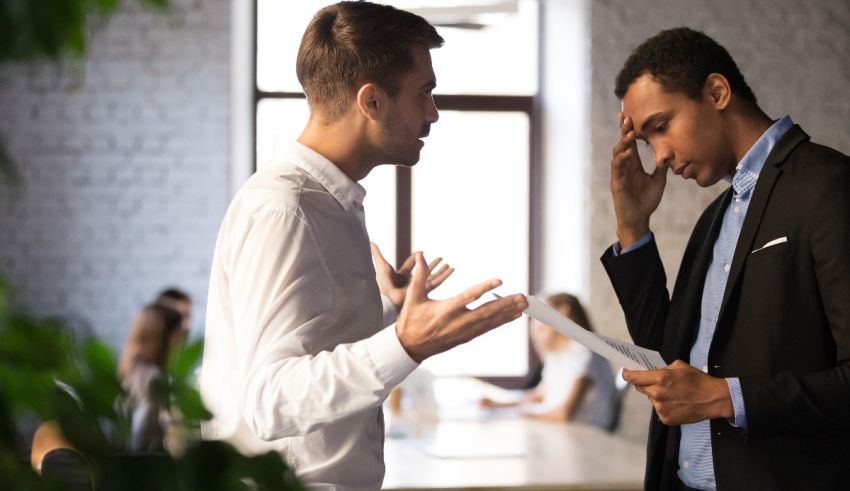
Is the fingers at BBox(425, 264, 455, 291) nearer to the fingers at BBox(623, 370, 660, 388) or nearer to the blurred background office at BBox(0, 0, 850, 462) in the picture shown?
the fingers at BBox(623, 370, 660, 388)

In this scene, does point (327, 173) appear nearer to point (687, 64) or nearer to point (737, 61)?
point (687, 64)

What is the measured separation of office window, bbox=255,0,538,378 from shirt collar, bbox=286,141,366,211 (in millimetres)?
4021

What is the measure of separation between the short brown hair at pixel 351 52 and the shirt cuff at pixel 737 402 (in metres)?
0.71

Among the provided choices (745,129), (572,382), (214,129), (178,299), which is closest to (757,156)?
(745,129)

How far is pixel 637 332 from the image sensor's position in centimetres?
192

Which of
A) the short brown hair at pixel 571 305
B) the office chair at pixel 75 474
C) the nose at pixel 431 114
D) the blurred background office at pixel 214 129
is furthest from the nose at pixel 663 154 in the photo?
the blurred background office at pixel 214 129

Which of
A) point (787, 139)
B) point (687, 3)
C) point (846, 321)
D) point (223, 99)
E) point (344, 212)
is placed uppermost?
point (687, 3)

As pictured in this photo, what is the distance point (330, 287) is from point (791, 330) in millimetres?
723

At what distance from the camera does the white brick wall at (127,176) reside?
5.24 metres

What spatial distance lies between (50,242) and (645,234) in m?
4.11

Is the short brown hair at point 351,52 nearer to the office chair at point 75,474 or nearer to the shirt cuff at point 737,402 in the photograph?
the shirt cuff at point 737,402

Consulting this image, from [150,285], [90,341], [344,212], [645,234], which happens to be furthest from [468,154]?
[90,341]

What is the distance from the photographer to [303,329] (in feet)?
4.27

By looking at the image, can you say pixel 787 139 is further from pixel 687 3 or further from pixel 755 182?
pixel 687 3
